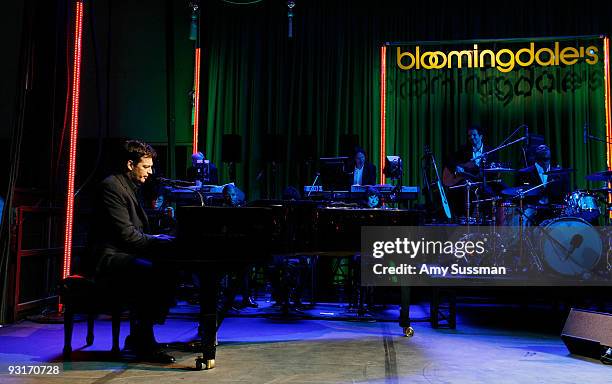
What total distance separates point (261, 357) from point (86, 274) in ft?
4.65

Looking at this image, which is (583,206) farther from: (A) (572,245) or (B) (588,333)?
(B) (588,333)

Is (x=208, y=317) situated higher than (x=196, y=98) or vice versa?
(x=196, y=98)

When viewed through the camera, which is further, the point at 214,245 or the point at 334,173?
the point at 334,173

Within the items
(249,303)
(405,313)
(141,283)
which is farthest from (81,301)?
(249,303)

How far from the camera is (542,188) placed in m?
6.94

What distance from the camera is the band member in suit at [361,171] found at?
8070 millimetres

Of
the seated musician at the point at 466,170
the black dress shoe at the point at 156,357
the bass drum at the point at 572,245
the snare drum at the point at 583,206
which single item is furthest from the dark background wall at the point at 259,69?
the black dress shoe at the point at 156,357

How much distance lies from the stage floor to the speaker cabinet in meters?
0.11

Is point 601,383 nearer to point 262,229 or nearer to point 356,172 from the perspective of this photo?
point 262,229

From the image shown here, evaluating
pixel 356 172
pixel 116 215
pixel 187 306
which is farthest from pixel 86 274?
pixel 356 172

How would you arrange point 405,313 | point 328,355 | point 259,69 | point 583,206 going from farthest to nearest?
point 259,69, point 583,206, point 405,313, point 328,355

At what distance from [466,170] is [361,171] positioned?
1.44 metres

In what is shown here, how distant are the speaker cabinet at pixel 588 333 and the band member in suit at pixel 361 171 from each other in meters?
3.99

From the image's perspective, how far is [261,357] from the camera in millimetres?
4180
